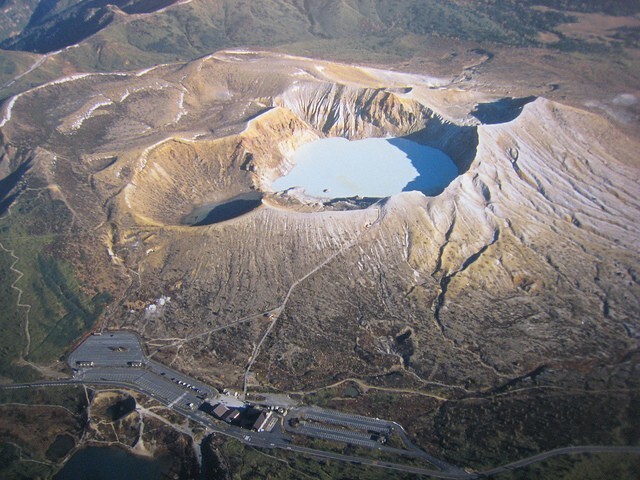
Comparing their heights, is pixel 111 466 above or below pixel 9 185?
below

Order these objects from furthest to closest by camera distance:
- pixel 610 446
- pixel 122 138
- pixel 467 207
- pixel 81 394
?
pixel 122 138, pixel 467 207, pixel 81 394, pixel 610 446

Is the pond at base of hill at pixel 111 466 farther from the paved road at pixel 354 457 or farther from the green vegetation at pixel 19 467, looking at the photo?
the paved road at pixel 354 457

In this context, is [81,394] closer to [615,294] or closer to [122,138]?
[122,138]

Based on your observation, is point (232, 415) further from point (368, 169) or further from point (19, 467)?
point (368, 169)

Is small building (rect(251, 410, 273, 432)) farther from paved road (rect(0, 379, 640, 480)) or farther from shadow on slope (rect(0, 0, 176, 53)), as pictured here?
shadow on slope (rect(0, 0, 176, 53))

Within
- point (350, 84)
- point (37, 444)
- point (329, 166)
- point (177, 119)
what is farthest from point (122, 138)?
point (37, 444)

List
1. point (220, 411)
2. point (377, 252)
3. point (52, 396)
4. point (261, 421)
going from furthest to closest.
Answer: point (377, 252) → point (52, 396) → point (220, 411) → point (261, 421)

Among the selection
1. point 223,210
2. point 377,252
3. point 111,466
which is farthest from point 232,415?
point 223,210
